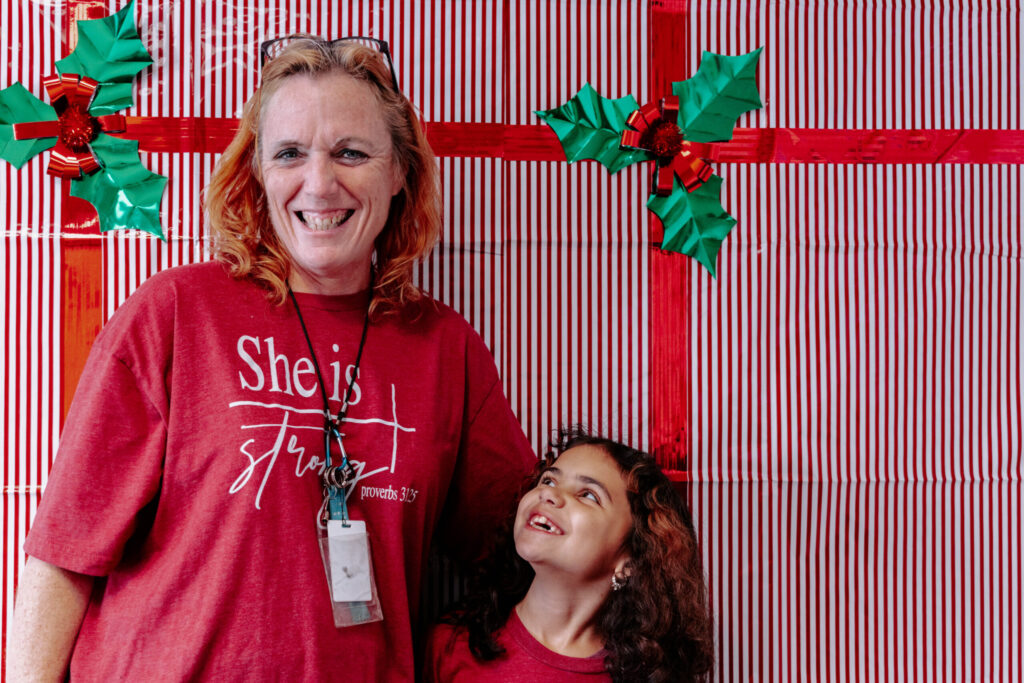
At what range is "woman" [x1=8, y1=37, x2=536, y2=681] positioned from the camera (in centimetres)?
153

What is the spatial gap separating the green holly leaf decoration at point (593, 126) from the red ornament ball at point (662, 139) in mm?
31

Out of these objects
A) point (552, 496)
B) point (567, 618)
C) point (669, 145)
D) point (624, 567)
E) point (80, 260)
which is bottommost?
point (567, 618)

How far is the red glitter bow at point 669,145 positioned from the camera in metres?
2.23

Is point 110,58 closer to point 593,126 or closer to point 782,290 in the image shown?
point 593,126

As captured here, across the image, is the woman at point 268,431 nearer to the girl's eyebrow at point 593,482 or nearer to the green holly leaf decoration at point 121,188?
the girl's eyebrow at point 593,482

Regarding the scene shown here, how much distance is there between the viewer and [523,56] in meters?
2.22

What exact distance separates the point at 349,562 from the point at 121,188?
3.79 feet

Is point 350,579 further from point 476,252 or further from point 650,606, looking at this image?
point 476,252

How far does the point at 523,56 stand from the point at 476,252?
0.52 m

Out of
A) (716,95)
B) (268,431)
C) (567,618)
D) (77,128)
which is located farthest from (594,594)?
(77,128)

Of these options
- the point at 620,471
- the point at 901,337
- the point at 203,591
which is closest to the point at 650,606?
the point at 620,471

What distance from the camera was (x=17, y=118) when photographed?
2105mm

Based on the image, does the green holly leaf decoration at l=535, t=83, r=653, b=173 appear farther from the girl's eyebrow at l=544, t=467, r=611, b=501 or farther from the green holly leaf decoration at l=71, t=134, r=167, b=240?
the green holly leaf decoration at l=71, t=134, r=167, b=240

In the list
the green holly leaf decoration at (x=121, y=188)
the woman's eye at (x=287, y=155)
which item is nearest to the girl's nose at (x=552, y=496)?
the woman's eye at (x=287, y=155)
